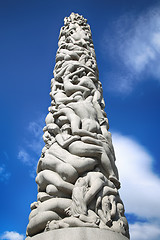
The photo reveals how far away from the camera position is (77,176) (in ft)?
13.0

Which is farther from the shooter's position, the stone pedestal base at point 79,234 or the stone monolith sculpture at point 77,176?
the stone monolith sculpture at point 77,176

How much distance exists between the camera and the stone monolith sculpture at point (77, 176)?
3.30 meters

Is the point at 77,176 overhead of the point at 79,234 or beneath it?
overhead

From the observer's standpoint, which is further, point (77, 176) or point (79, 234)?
point (77, 176)

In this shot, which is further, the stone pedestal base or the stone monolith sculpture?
the stone monolith sculpture

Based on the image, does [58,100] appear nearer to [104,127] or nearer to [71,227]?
[104,127]

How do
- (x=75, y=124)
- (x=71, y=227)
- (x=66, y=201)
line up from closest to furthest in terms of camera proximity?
(x=71, y=227) → (x=66, y=201) → (x=75, y=124)

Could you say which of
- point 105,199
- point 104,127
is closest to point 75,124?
point 104,127

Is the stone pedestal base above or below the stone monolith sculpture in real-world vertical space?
below

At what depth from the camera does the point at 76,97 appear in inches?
217

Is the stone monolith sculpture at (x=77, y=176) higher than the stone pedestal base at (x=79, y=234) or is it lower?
higher

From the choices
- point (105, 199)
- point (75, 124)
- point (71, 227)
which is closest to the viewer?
point (71, 227)

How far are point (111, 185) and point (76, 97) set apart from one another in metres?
2.29

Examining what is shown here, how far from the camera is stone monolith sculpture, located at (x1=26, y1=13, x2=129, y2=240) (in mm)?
3305
